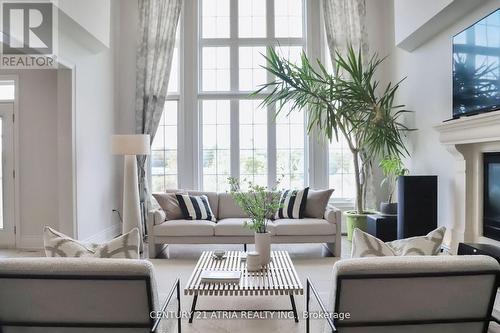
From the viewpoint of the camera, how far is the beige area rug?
269 centimetres

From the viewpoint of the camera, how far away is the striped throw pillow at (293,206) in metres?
4.82

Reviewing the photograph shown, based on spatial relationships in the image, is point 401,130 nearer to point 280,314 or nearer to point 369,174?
point 369,174

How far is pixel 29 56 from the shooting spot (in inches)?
181

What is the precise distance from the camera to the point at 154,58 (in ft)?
19.7

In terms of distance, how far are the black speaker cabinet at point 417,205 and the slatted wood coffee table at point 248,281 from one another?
1788mm

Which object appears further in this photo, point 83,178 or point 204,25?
point 204,25

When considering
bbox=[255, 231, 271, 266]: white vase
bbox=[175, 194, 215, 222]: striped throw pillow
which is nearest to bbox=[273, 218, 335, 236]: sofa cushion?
bbox=[175, 194, 215, 222]: striped throw pillow

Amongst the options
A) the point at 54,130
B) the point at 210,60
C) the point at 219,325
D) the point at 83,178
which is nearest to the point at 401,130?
the point at 210,60

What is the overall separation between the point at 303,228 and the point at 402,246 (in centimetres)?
249

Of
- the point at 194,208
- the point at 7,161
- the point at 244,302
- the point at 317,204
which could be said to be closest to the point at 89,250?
the point at 244,302

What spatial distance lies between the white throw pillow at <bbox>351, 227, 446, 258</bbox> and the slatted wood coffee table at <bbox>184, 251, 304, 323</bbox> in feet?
2.14

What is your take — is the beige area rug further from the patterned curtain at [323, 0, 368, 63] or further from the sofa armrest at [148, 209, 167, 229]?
the patterned curtain at [323, 0, 368, 63]

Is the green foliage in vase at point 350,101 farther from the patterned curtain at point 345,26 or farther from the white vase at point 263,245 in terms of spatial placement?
the white vase at point 263,245

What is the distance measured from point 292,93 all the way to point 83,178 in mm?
2997
